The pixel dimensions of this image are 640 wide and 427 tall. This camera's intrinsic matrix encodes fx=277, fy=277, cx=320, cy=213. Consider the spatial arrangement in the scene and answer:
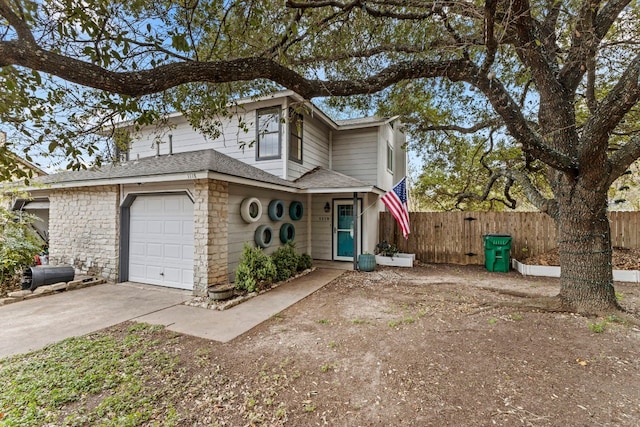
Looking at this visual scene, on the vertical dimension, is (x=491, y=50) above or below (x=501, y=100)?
above

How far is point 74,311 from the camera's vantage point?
482 cm

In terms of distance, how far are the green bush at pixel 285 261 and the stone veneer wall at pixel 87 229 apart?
3913mm

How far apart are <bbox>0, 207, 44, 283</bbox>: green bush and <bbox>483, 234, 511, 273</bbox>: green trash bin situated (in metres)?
12.0

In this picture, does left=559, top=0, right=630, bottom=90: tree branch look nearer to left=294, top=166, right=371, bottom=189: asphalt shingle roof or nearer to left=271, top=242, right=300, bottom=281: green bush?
left=294, top=166, right=371, bottom=189: asphalt shingle roof

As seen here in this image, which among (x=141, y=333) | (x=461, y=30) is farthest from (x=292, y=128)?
(x=141, y=333)

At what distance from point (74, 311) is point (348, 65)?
6.88m

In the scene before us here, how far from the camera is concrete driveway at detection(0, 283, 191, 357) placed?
3.79 meters

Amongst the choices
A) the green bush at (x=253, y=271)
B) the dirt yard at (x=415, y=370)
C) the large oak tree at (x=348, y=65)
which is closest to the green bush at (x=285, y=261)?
the green bush at (x=253, y=271)

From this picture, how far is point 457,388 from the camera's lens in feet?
8.65

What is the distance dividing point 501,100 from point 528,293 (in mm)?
4191

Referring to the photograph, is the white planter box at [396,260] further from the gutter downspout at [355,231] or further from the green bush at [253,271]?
the green bush at [253,271]

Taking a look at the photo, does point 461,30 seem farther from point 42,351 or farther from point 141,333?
point 42,351

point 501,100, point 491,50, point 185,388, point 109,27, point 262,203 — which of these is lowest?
point 185,388

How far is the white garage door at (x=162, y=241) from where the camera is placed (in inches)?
243
